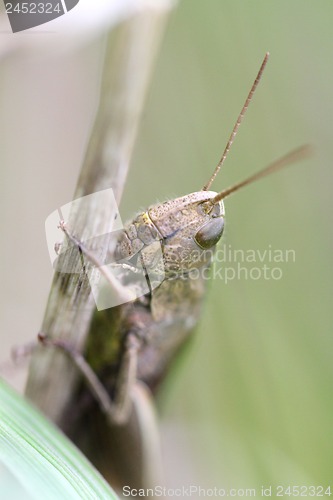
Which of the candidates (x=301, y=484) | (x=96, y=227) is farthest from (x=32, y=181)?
(x=301, y=484)

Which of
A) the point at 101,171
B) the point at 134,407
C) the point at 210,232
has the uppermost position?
the point at 101,171

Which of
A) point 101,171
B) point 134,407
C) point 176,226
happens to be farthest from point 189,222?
point 134,407

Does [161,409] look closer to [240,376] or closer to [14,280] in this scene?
[240,376]

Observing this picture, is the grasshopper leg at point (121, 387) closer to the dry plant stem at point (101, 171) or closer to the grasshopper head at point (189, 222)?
the dry plant stem at point (101, 171)

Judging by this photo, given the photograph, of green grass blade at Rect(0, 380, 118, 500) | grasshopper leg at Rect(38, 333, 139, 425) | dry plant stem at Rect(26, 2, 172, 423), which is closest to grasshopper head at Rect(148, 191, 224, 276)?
dry plant stem at Rect(26, 2, 172, 423)

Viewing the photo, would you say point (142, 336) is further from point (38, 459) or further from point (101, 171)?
point (38, 459)
